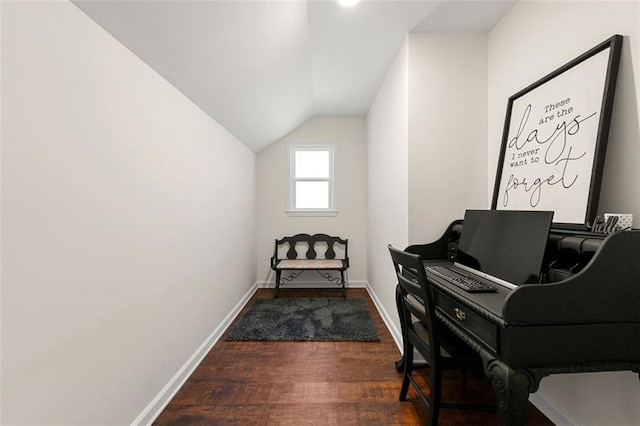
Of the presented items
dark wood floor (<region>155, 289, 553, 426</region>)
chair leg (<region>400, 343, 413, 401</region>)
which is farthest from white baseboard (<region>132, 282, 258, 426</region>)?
chair leg (<region>400, 343, 413, 401</region>)

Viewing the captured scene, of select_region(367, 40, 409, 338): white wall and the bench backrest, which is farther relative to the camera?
the bench backrest

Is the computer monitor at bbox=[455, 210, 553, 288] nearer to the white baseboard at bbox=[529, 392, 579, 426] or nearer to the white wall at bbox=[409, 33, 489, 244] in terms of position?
the white wall at bbox=[409, 33, 489, 244]

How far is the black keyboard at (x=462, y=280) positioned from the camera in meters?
1.36

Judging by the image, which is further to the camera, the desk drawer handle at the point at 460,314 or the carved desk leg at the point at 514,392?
the desk drawer handle at the point at 460,314

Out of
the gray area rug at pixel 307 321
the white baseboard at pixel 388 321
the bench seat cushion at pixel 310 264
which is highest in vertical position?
the bench seat cushion at pixel 310 264

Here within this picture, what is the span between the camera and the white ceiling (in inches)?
59.0

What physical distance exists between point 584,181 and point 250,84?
2353 mm

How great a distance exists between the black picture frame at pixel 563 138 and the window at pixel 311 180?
2.71 metres

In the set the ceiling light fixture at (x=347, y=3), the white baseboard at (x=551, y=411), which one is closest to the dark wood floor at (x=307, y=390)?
the white baseboard at (x=551, y=411)

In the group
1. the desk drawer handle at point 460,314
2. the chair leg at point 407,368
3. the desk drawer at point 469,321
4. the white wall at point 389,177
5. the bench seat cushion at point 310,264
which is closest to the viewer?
the desk drawer at point 469,321

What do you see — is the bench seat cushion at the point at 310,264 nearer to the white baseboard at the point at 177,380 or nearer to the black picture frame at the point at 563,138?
the white baseboard at the point at 177,380

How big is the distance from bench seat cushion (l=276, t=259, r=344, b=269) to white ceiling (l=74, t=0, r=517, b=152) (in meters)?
1.83

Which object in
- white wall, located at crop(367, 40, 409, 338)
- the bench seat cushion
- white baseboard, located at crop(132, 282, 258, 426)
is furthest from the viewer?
the bench seat cushion

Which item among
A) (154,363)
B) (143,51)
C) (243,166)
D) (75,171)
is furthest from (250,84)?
(154,363)
